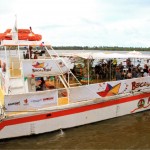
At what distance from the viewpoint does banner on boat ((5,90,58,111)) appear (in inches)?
398

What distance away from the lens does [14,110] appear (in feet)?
33.6

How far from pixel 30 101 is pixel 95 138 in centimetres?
317

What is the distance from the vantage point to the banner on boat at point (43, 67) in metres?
10.7

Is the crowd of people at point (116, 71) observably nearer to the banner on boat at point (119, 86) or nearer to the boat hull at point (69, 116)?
the banner on boat at point (119, 86)

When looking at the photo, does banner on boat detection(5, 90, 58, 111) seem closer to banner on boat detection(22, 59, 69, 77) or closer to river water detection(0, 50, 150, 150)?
banner on boat detection(22, 59, 69, 77)

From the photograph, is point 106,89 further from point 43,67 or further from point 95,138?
point 43,67

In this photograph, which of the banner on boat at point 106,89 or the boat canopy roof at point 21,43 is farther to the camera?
the banner on boat at point 106,89

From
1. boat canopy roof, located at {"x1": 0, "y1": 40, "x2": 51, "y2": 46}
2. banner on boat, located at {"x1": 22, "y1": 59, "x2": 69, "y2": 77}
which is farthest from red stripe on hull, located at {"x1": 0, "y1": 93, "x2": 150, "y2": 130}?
boat canopy roof, located at {"x1": 0, "y1": 40, "x2": 51, "y2": 46}

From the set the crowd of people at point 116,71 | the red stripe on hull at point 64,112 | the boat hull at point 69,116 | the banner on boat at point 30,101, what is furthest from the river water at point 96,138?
the crowd of people at point 116,71

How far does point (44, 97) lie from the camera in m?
10.8

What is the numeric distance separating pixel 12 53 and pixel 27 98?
2.97m

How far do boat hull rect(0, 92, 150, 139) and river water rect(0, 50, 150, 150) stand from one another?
0.97 ft

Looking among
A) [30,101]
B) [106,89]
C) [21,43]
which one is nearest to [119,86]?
[106,89]

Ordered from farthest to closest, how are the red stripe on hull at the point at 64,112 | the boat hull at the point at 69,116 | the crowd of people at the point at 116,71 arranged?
1. the crowd of people at the point at 116,71
2. the boat hull at the point at 69,116
3. the red stripe on hull at the point at 64,112
